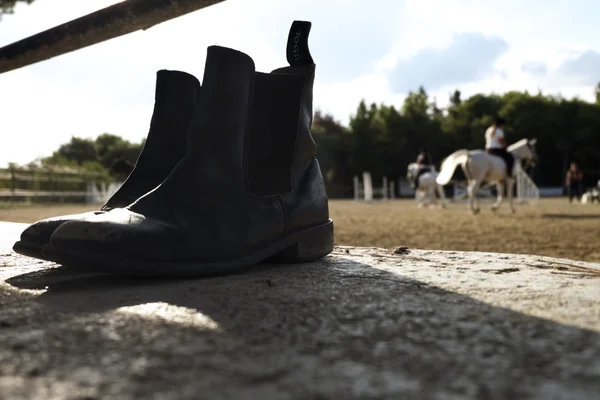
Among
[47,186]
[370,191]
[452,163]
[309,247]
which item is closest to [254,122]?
[309,247]

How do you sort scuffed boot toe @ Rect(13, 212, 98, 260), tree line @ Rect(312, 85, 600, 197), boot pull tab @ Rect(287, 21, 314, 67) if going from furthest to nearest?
1. tree line @ Rect(312, 85, 600, 197)
2. boot pull tab @ Rect(287, 21, 314, 67)
3. scuffed boot toe @ Rect(13, 212, 98, 260)

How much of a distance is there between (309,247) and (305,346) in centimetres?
77

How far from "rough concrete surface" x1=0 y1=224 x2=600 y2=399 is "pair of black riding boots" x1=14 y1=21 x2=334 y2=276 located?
3.0 inches

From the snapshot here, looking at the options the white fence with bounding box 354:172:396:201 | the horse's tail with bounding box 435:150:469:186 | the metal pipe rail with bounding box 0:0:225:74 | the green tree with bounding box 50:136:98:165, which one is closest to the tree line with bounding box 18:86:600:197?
the white fence with bounding box 354:172:396:201

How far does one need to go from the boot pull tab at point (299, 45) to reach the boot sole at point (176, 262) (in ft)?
1.43

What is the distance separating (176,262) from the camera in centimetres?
111

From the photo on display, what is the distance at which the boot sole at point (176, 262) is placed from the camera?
1.05m

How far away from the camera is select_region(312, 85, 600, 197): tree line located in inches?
1287

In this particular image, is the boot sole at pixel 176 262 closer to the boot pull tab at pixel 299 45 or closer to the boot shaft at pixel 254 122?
the boot shaft at pixel 254 122

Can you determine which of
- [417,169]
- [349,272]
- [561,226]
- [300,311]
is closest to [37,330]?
[300,311]

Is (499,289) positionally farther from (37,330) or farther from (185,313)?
(37,330)

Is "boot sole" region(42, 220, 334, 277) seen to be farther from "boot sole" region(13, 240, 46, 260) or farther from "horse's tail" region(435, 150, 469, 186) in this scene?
"horse's tail" region(435, 150, 469, 186)

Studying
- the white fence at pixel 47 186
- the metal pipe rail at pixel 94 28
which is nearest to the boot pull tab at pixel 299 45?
the metal pipe rail at pixel 94 28

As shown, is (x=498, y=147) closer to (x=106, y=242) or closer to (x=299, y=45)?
(x=299, y=45)
